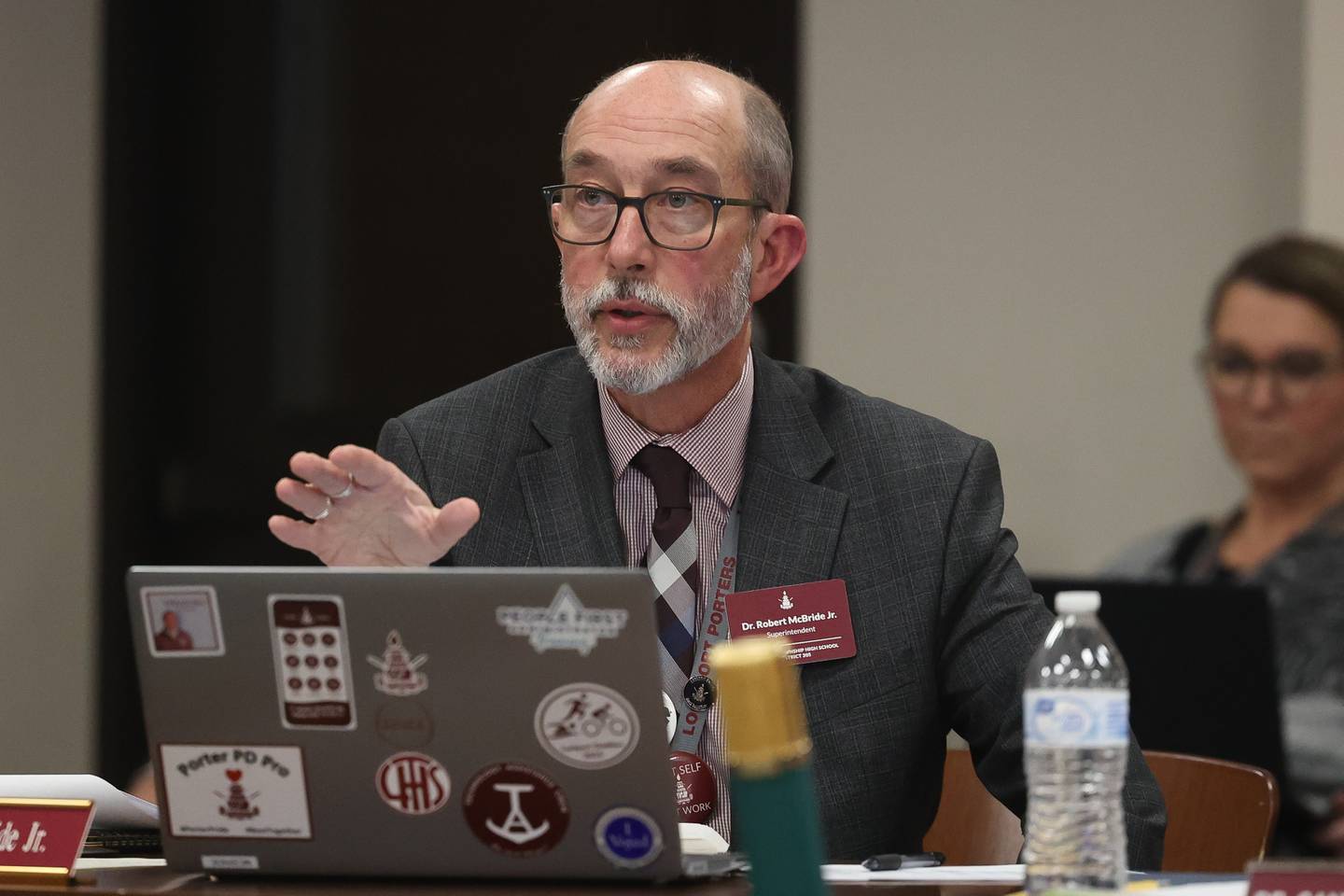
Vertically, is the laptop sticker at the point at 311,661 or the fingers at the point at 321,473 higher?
the fingers at the point at 321,473

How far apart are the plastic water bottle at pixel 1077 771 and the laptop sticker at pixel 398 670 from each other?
0.43 m

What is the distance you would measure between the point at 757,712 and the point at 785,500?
4.02 ft

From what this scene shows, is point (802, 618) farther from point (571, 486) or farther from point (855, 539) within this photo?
point (571, 486)

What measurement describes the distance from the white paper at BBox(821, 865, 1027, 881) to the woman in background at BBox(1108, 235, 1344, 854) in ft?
5.79

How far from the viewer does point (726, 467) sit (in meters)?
2.13

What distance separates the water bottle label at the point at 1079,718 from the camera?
1.18 metres

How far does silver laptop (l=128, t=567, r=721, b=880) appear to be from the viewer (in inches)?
46.1

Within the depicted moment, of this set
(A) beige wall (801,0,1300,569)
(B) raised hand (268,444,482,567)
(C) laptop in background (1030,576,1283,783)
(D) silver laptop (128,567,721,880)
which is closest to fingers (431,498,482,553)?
(B) raised hand (268,444,482,567)

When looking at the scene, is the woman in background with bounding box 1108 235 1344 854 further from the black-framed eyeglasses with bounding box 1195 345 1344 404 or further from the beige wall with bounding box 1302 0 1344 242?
the beige wall with bounding box 1302 0 1344 242

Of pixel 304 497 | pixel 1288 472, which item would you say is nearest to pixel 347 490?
pixel 304 497

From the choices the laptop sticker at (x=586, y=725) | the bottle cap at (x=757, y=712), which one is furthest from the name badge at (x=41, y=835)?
the bottle cap at (x=757, y=712)

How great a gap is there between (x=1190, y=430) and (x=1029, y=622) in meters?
2.09

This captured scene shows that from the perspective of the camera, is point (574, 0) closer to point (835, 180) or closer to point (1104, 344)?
point (835, 180)

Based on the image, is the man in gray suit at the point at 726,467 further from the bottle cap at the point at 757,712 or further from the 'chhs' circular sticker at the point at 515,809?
the bottle cap at the point at 757,712
